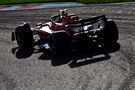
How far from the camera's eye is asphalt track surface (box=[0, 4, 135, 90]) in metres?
8.96

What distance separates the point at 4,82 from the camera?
9.90 metres

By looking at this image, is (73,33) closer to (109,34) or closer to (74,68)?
(109,34)

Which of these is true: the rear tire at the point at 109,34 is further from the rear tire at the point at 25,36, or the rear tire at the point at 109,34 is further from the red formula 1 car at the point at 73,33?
the rear tire at the point at 25,36

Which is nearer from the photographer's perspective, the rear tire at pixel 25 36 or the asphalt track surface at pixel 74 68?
the asphalt track surface at pixel 74 68

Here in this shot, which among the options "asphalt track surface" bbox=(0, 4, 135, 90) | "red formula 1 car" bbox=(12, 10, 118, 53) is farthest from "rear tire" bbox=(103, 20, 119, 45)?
"asphalt track surface" bbox=(0, 4, 135, 90)

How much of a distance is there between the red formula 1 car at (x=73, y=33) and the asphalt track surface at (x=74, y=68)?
0.38 metres

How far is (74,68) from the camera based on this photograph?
406 inches

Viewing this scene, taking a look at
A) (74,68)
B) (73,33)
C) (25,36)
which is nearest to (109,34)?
(73,33)

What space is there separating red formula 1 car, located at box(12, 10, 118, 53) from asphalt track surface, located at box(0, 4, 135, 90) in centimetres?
38

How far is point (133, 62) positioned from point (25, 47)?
5.17 metres

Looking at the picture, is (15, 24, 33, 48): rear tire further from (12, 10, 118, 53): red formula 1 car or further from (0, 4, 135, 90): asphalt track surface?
(0, 4, 135, 90): asphalt track surface

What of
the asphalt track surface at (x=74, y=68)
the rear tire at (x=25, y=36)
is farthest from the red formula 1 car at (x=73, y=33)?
the asphalt track surface at (x=74, y=68)

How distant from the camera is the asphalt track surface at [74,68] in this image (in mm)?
8961

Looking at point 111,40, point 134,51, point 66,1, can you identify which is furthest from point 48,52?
point 66,1
